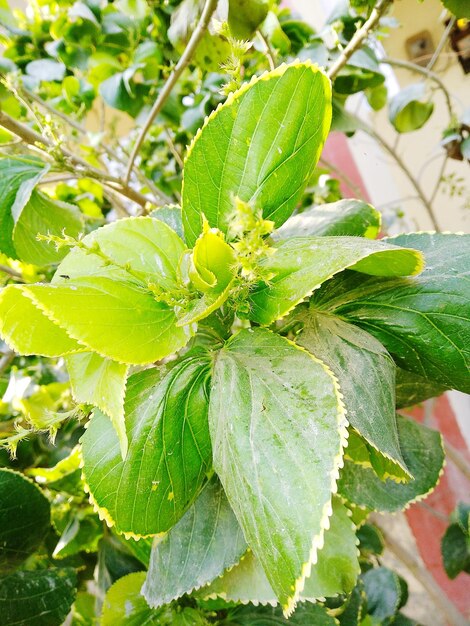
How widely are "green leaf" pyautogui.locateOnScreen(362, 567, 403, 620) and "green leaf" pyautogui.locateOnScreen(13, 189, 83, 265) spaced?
807 mm

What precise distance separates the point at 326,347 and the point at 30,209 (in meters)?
0.41

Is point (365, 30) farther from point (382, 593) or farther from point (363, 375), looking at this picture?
point (382, 593)

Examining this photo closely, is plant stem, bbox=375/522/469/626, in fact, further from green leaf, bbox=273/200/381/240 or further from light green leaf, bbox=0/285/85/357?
light green leaf, bbox=0/285/85/357

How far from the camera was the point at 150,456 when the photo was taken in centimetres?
35

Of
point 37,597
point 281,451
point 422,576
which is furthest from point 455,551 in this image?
point 281,451

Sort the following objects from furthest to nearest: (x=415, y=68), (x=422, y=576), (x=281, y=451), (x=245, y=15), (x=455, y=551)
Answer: (x=422, y=576) < (x=455, y=551) < (x=415, y=68) < (x=245, y=15) < (x=281, y=451)

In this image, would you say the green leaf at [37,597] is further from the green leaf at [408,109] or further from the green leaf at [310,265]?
the green leaf at [408,109]

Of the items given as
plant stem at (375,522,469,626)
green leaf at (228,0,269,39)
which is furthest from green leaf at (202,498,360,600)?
plant stem at (375,522,469,626)

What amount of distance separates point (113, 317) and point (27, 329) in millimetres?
54

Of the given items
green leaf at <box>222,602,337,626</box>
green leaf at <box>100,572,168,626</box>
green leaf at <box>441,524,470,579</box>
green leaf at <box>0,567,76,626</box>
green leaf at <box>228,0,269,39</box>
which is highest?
green leaf at <box>228,0,269,39</box>

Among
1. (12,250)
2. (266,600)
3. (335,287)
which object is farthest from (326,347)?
(12,250)

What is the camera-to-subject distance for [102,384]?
330 millimetres

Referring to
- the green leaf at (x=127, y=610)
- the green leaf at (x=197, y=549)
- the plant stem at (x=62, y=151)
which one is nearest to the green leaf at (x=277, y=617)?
the green leaf at (x=127, y=610)

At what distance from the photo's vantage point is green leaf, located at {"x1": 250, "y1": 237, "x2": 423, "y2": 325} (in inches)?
11.4
